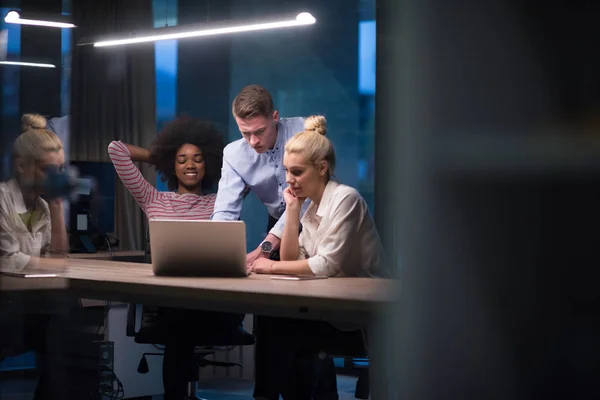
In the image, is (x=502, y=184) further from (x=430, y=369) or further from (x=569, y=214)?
(x=430, y=369)

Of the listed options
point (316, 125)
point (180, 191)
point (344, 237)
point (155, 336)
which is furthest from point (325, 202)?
point (180, 191)

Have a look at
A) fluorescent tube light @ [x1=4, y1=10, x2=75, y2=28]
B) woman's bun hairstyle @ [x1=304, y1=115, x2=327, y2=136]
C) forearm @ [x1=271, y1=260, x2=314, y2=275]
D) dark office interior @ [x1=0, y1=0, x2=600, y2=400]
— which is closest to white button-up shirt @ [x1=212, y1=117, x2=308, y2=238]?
woman's bun hairstyle @ [x1=304, y1=115, x2=327, y2=136]

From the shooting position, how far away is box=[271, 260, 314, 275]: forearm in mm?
2748

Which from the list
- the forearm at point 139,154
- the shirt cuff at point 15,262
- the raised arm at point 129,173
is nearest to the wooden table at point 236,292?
the shirt cuff at point 15,262

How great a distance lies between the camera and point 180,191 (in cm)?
396

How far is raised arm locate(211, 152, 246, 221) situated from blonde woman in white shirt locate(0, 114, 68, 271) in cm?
123

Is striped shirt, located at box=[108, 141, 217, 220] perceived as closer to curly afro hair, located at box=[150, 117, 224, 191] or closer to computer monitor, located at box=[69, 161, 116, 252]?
curly afro hair, located at box=[150, 117, 224, 191]

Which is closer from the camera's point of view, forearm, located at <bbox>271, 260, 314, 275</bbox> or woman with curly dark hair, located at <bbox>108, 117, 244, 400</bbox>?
forearm, located at <bbox>271, 260, 314, 275</bbox>

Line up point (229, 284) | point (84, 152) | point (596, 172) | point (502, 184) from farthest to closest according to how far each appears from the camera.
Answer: point (84, 152) → point (229, 284) → point (502, 184) → point (596, 172)

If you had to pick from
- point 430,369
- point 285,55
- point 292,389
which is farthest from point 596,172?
point 285,55

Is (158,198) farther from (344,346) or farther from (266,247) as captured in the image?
(344,346)

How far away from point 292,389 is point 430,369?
113 cm

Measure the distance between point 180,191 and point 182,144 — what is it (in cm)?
27

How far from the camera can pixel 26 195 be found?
2414mm
